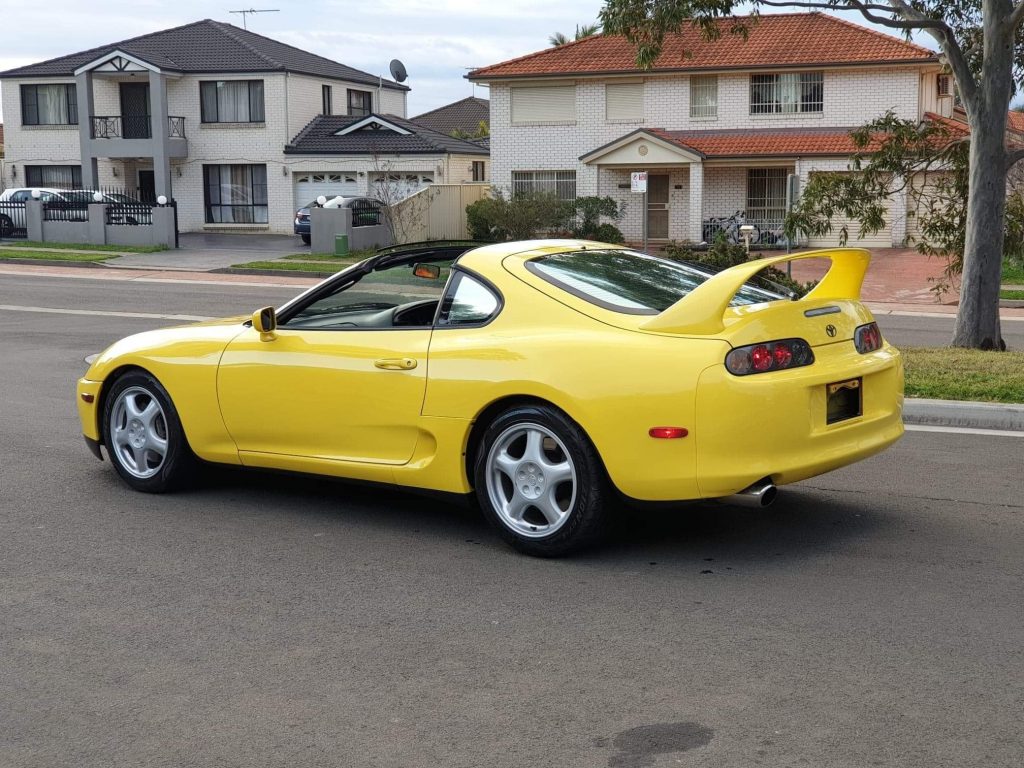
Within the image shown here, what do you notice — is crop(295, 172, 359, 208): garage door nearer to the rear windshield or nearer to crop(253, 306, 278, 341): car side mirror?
crop(253, 306, 278, 341): car side mirror

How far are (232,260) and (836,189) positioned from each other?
2097 cm

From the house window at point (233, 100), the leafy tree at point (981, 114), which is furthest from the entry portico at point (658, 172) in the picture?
the leafy tree at point (981, 114)

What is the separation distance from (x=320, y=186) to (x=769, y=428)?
41.7m

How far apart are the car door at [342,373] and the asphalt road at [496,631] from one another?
0.43 meters

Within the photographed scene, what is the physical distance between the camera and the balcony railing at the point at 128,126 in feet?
154

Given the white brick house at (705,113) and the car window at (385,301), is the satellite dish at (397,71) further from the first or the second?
the car window at (385,301)

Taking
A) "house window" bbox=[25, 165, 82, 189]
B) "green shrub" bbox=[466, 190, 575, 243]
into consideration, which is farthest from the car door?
"house window" bbox=[25, 165, 82, 189]

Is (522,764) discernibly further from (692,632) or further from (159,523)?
(159,523)

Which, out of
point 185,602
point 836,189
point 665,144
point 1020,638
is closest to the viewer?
point 1020,638

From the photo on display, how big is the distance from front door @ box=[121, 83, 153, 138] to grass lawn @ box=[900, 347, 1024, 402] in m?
39.2

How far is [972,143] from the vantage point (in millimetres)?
13883

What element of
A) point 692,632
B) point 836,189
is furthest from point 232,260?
point 692,632

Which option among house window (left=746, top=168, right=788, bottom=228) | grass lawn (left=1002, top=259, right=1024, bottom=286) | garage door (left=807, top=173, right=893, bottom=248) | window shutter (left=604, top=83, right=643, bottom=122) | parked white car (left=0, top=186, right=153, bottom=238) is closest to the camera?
grass lawn (left=1002, top=259, right=1024, bottom=286)

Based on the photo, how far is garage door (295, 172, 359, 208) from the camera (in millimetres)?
45344
